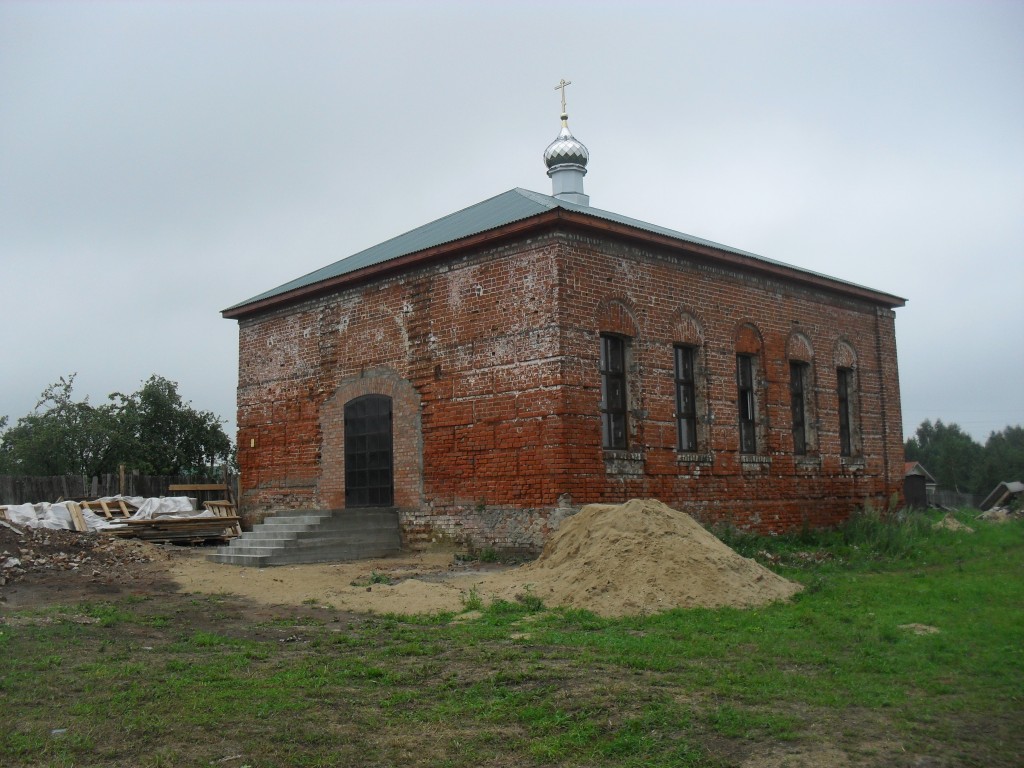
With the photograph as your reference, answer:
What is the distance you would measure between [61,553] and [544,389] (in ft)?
26.6

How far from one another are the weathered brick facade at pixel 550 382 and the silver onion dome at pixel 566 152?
5135mm

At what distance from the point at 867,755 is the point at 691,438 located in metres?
11.9

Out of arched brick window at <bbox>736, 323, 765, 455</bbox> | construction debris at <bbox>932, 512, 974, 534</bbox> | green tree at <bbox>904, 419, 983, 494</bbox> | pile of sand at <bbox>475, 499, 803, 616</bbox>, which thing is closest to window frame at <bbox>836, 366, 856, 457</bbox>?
construction debris at <bbox>932, 512, 974, 534</bbox>

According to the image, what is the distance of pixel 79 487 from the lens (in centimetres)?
2155

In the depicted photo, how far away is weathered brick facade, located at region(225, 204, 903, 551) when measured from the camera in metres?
14.8

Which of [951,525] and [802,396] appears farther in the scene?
[951,525]

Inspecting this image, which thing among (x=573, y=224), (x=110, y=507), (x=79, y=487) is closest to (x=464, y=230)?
(x=573, y=224)

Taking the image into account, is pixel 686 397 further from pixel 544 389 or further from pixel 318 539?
pixel 318 539

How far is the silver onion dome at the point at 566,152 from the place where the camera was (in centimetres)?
2125

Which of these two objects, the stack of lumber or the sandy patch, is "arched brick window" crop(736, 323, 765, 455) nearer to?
the sandy patch

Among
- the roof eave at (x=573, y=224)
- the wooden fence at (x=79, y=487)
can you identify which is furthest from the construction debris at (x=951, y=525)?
the wooden fence at (x=79, y=487)

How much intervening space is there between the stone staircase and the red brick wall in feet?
1.74

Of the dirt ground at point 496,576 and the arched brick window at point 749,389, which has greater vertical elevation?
the arched brick window at point 749,389

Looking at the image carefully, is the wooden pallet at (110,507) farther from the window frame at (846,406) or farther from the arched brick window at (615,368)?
the window frame at (846,406)
